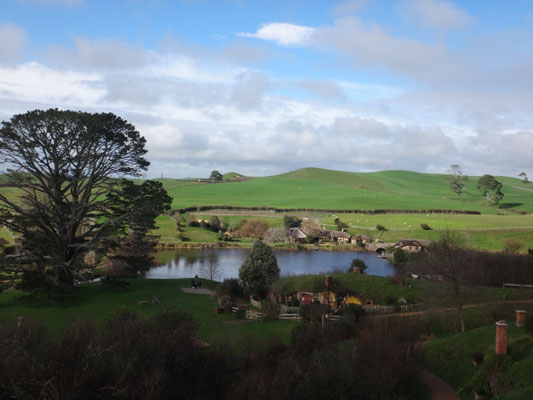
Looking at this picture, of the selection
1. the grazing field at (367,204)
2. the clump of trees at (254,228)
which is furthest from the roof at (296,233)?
the grazing field at (367,204)

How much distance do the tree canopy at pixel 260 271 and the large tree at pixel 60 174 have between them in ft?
43.3

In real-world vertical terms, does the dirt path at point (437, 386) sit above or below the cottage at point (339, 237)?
below

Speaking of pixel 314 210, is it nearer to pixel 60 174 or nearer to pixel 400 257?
pixel 400 257

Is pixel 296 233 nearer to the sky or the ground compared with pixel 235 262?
nearer to the sky

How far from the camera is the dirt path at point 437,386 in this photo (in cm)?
1686

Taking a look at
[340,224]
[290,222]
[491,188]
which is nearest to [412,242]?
[340,224]

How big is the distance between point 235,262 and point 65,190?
4148 cm

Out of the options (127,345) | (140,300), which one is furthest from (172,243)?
(127,345)

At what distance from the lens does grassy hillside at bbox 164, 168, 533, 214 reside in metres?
137

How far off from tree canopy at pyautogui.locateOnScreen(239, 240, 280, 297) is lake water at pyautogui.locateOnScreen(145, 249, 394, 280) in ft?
58.5

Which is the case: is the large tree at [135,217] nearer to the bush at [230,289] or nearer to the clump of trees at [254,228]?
the bush at [230,289]

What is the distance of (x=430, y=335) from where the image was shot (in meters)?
25.7

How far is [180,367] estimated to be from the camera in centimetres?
1497

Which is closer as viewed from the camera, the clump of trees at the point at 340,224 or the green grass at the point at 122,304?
the green grass at the point at 122,304
